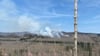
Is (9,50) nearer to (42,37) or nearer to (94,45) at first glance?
(42,37)

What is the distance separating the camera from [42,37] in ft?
59.9

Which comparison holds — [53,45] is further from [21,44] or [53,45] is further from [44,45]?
[21,44]

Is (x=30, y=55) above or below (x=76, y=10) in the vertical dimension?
below

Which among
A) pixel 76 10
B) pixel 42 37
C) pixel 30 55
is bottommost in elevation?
pixel 30 55

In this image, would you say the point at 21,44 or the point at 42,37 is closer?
the point at 21,44

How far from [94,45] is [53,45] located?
291cm

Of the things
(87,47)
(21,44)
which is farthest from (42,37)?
(87,47)

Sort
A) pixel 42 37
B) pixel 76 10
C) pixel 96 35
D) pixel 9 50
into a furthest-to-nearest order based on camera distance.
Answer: pixel 96 35, pixel 42 37, pixel 9 50, pixel 76 10

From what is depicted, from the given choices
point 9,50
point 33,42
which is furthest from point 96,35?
point 9,50

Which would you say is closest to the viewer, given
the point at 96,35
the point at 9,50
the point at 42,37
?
the point at 9,50

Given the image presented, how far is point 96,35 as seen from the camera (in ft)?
64.5

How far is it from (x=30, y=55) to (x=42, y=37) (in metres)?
1.75

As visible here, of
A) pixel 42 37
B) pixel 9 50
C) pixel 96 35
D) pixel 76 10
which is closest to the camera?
pixel 76 10

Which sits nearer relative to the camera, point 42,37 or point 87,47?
point 87,47
